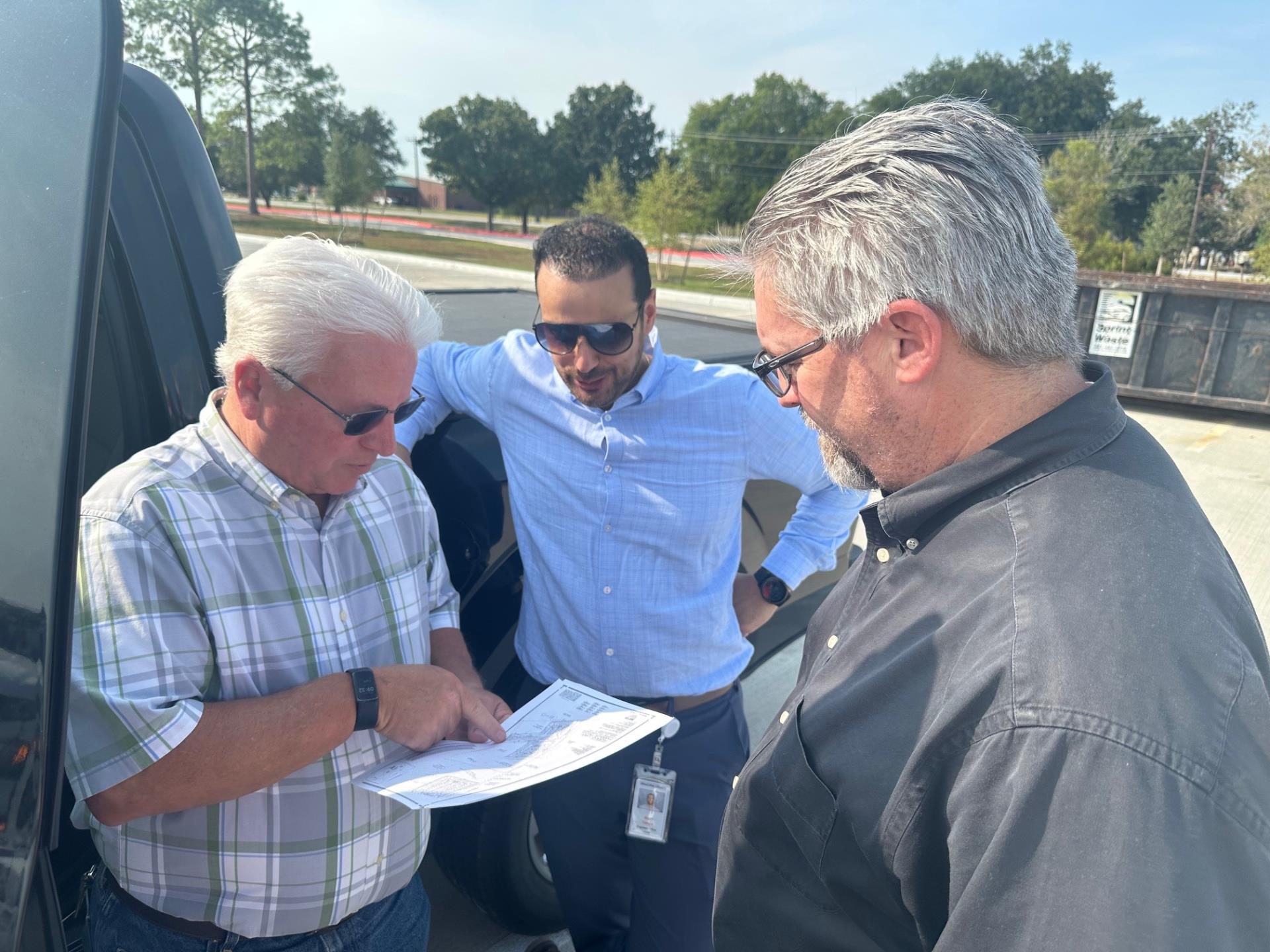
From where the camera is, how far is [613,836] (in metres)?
2.13

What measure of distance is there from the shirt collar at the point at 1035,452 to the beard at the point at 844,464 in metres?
0.14

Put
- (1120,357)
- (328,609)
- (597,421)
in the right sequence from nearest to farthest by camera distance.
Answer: (328,609), (597,421), (1120,357)

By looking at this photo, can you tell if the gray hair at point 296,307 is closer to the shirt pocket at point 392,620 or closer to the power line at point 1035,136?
the shirt pocket at point 392,620

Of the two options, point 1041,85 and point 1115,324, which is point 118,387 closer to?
point 1115,324

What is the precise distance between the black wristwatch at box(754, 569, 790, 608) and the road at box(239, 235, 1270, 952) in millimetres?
1254

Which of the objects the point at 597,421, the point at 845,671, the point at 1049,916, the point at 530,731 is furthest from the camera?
the point at 597,421

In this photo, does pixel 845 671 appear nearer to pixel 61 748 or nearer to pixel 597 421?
pixel 61 748

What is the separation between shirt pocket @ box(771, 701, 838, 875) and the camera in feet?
3.46

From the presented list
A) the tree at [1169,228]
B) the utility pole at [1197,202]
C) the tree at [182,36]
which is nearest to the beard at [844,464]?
the tree at [182,36]

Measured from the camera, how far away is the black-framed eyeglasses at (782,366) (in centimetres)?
118

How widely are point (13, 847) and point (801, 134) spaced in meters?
63.8

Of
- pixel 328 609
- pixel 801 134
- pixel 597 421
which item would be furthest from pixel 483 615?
Answer: pixel 801 134

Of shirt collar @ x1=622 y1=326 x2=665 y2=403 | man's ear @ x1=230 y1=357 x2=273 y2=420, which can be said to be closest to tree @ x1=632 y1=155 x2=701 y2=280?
shirt collar @ x1=622 y1=326 x2=665 y2=403

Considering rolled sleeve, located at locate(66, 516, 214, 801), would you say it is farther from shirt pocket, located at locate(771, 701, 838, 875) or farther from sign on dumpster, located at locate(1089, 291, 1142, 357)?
sign on dumpster, located at locate(1089, 291, 1142, 357)
